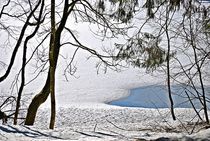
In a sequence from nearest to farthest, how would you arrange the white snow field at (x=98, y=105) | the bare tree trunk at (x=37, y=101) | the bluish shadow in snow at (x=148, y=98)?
the bare tree trunk at (x=37, y=101)
the white snow field at (x=98, y=105)
the bluish shadow in snow at (x=148, y=98)

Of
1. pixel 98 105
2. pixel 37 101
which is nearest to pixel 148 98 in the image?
pixel 98 105

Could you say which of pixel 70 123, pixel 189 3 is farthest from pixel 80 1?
pixel 70 123

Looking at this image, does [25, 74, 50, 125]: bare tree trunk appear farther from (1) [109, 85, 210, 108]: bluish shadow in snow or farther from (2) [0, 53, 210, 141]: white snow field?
(1) [109, 85, 210, 108]: bluish shadow in snow

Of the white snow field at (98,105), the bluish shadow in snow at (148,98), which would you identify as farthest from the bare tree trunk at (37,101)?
the bluish shadow in snow at (148,98)

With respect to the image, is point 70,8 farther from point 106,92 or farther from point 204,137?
point 106,92

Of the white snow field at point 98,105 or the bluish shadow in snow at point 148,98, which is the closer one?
the white snow field at point 98,105

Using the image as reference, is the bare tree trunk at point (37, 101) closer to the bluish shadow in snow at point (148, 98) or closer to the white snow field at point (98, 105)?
the white snow field at point (98, 105)

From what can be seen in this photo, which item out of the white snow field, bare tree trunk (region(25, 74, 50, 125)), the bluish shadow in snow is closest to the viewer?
bare tree trunk (region(25, 74, 50, 125))

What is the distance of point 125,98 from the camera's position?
1050 cm

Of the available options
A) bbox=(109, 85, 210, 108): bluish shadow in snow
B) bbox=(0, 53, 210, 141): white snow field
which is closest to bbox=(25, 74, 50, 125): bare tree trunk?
bbox=(0, 53, 210, 141): white snow field

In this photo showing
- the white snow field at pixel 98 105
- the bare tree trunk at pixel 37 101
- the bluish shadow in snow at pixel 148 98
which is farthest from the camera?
the bluish shadow in snow at pixel 148 98

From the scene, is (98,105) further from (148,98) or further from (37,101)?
(37,101)

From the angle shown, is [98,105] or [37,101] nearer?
[37,101]

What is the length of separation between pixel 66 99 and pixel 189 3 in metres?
7.61
